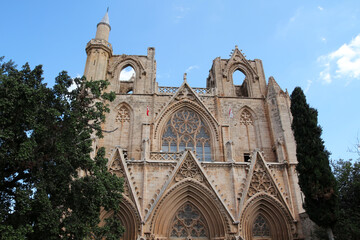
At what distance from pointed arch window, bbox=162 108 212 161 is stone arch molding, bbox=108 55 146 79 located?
4.27 metres

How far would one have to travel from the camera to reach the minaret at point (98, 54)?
1789 cm

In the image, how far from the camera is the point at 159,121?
17.1 m

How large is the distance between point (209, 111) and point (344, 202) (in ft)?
28.0

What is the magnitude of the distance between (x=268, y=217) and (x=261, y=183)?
1.68m

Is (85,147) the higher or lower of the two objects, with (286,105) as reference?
lower

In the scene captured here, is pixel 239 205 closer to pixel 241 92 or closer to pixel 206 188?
pixel 206 188

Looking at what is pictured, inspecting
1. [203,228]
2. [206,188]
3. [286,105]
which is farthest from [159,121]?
[286,105]

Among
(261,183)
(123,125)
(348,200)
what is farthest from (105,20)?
(348,200)

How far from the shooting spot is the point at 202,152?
16.7m

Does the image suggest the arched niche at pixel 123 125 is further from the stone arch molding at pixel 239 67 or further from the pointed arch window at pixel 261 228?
the pointed arch window at pixel 261 228

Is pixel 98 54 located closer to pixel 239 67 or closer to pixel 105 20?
pixel 105 20

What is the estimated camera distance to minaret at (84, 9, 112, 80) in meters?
17.9

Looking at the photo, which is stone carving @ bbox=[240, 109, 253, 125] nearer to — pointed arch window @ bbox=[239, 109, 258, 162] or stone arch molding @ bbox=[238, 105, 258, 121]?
pointed arch window @ bbox=[239, 109, 258, 162]

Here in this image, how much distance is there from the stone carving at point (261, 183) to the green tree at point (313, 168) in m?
2.70
